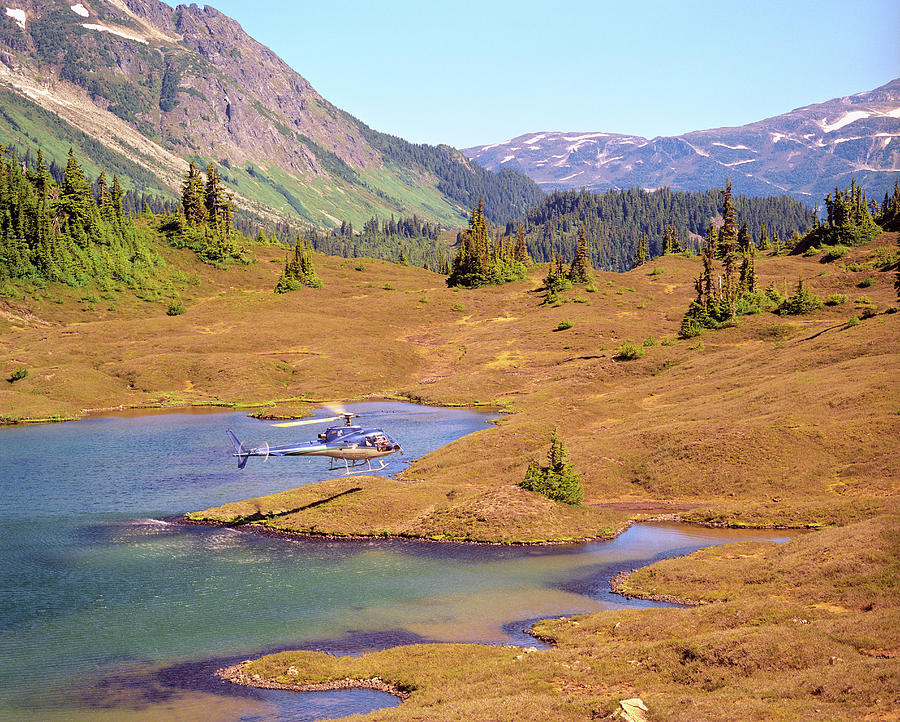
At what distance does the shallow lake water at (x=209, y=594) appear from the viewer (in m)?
35.1

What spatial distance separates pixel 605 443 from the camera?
73.0 metres

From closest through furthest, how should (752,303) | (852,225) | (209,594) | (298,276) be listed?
(209,594) < (752,303) < (852,225) < (298,276)

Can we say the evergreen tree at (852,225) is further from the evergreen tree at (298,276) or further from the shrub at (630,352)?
the evergreen tree at (298,276)

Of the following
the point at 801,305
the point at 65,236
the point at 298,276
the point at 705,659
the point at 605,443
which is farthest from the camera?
the point at 298,276

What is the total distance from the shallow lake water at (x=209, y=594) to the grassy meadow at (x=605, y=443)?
270 centimetres

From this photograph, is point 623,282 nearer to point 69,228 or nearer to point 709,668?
point 69,228

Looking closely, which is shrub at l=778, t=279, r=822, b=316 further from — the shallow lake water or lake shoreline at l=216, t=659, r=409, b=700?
lake shoreline at l=216, t=659, r=409, b=700

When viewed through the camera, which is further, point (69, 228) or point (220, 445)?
point (69, 228)

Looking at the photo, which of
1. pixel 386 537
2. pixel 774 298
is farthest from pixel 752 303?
pixel 386 537

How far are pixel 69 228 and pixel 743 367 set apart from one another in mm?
141163

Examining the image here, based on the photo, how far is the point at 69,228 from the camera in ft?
561

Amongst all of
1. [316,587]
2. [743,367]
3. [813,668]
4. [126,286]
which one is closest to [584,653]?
[813,668]

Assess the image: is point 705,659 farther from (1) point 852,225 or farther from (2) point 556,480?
(1) point 852,225

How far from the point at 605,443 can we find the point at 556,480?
13968 millimetres
